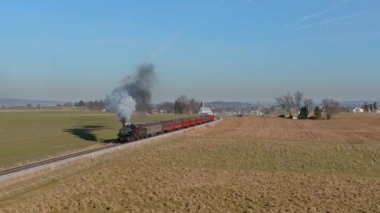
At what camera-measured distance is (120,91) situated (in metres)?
82.2

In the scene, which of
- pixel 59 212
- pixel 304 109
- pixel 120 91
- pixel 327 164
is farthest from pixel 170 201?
pixel 304 109

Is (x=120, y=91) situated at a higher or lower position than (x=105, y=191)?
higher

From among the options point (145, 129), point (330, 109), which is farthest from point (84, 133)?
point (330, 109)

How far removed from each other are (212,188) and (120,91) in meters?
54.1

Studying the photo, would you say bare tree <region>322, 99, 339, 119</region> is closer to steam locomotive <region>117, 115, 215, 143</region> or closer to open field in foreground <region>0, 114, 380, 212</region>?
steam locomotive <region>117, 115, 215, 143</region>

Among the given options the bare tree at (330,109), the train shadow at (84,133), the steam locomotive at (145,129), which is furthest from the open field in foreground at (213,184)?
the bare tree at (330,109)

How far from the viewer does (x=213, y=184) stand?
3206 centimetres

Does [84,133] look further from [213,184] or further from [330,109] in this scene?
[330,109]

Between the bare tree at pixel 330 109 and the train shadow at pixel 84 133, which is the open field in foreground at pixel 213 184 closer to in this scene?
the train shadow at pixel 84 133

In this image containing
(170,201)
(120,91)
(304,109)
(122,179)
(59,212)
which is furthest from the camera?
(304,109)

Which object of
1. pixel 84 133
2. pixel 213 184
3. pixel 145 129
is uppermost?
pixel 145 129

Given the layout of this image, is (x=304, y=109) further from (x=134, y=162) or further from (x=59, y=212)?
(x=59, y=212)

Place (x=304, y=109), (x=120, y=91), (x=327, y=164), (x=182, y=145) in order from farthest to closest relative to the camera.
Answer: (x=304, y=109)
(x=120, y=91)
(x=182, y=145)
(x=327, y=164)

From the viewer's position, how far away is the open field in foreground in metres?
25.7
